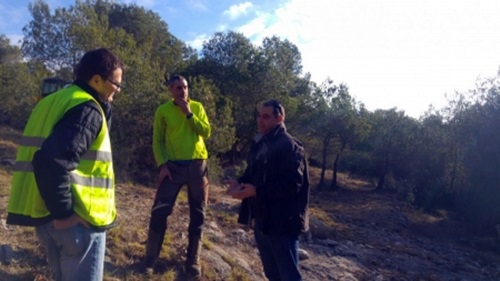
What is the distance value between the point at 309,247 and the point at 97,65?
6.64 meters

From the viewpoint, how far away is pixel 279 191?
12.2 ft

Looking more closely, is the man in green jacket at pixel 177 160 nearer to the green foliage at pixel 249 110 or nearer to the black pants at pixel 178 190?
the black pants at pixel 178 190

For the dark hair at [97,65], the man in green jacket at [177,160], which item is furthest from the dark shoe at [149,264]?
the dark hair at [97,65]

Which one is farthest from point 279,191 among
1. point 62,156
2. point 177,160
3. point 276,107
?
point 62,156

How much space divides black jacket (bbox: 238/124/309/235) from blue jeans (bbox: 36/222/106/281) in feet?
5.32

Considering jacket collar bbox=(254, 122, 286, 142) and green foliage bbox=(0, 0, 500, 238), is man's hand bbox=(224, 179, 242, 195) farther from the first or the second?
green foliage bbox=(0, 0, 500, 238)

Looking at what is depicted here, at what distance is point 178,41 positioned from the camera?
27219 mm

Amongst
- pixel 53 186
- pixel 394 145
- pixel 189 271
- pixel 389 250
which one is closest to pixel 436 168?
pixel 394 145

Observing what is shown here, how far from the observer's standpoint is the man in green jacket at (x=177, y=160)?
15.3 feet

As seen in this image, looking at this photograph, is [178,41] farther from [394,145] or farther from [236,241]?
[236,241]

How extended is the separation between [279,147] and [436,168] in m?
18.2

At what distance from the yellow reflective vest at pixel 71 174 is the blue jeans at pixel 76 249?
0.21 feet

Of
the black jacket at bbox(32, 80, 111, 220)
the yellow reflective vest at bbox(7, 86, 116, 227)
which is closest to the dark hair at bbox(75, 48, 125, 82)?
the yellow reflective vest at bbox(7, 86, 116, 227)

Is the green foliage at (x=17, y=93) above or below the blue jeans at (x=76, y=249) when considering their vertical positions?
above
